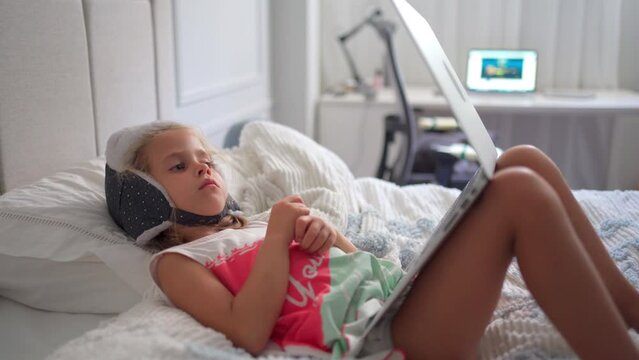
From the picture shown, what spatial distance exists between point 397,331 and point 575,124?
2.86 metres

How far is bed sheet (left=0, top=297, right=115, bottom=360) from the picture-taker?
1056 mm

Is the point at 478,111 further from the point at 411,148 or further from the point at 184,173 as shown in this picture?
the point at 184,173

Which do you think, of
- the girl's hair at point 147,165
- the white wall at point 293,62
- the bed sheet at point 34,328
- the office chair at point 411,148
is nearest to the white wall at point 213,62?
the white wall at point 293,62

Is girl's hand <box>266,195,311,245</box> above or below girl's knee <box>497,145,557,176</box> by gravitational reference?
below

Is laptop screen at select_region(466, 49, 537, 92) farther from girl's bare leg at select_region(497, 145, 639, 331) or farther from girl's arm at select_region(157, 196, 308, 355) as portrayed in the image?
girl's arm at select_region(157, 196, 308, 355)

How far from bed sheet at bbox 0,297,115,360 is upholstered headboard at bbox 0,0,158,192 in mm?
270

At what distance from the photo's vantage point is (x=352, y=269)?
43.0 inches

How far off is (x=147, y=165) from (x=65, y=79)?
397mm

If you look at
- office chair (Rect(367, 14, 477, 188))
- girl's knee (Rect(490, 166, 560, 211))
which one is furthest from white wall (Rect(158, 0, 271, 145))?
girl's knee (Rect(490, 166, 560, 211))

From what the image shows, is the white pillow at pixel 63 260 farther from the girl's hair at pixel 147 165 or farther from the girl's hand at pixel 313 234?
the girl's hand at pixel 313 234

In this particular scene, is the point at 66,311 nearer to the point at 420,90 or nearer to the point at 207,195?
the point at 207,195

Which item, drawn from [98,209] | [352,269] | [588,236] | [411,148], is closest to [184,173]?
[98,209]

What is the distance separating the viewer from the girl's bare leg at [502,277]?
87 cm

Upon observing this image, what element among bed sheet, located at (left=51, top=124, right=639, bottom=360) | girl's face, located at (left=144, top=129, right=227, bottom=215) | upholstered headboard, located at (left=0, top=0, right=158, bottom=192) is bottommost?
bed sheet, located at (left=51, top=124, right=639, bottom=360)
